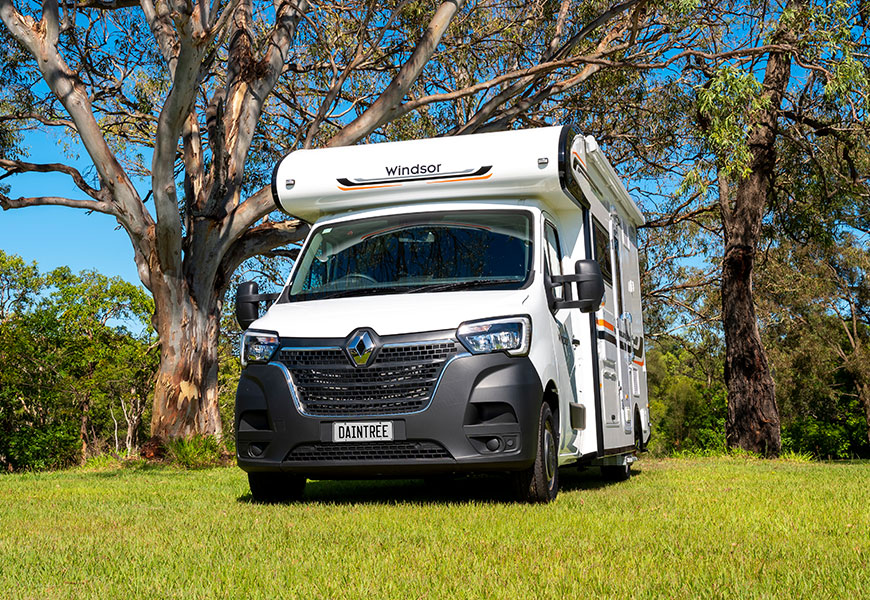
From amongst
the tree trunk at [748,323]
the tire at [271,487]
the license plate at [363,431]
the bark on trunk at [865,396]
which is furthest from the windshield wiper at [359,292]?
the bark on trunk at [865,396]

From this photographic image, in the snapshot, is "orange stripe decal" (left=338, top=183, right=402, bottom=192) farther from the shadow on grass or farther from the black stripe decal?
the shadow on grass

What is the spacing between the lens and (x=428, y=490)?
830 cm

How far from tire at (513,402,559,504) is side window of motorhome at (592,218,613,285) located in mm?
1836

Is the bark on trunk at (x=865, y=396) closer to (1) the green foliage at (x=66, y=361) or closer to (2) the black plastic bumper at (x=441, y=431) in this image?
(1) the green foliage at (x=66, y=361)

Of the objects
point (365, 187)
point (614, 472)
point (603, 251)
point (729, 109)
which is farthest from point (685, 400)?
point (365, 187)

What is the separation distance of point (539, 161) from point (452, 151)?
0.70 meters

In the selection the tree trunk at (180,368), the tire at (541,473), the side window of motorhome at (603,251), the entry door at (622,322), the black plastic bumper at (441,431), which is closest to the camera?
the black plastic bumper at (441,431)

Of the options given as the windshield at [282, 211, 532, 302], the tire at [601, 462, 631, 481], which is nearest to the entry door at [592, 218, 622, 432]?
the tire at [601, 462, 631, 481]

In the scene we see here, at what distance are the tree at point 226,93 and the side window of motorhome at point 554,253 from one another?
4989 millimetres

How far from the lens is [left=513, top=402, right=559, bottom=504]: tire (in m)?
6.61

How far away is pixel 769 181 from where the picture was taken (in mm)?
18188

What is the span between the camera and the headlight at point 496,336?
20.7 feet

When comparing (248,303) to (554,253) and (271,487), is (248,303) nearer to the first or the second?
(271,487)

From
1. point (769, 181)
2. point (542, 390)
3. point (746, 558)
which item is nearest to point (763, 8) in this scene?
point (769, 181)
